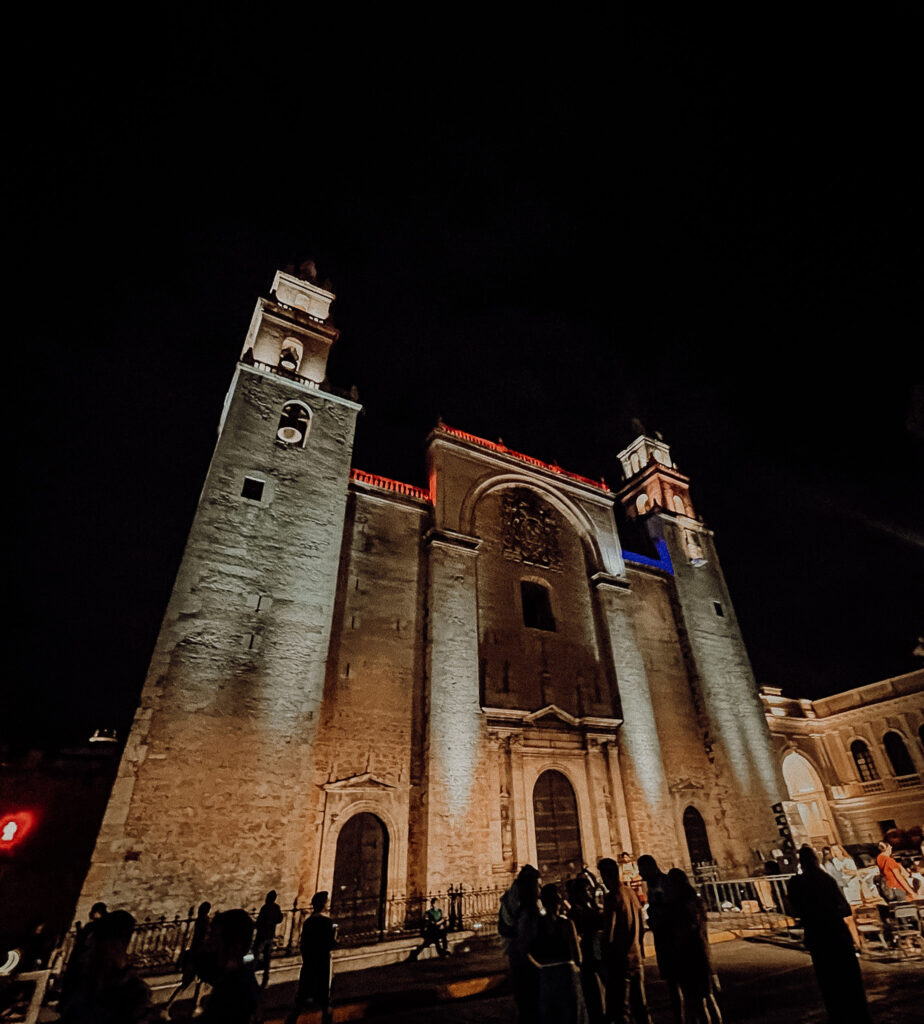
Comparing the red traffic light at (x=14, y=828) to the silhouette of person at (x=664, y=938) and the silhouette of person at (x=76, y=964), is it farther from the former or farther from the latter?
the silhouette of person at (x=664, y=938)

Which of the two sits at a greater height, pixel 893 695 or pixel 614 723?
pixel 893 695

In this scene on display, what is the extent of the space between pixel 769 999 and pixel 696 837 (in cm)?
1169

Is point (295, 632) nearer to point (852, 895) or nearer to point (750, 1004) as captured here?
point (750, 1004)

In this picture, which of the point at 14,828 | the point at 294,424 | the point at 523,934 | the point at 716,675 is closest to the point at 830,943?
the point at 523,934

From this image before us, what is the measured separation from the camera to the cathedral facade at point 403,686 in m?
10.3

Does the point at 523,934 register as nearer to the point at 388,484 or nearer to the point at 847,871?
the point at 847,871

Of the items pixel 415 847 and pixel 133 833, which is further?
pixel 415 847

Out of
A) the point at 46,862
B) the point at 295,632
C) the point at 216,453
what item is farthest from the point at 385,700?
the point at 46,862

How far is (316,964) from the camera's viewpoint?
5398 millimetres

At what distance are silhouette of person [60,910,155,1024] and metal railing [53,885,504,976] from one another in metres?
7.29

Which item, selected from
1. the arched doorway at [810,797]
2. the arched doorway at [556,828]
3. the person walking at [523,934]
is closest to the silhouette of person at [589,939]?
the person walking at [523,934]

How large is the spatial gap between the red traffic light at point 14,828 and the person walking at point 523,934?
62.4 feet

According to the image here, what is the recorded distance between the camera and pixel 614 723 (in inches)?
620

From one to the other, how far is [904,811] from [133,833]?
28.3 meters
